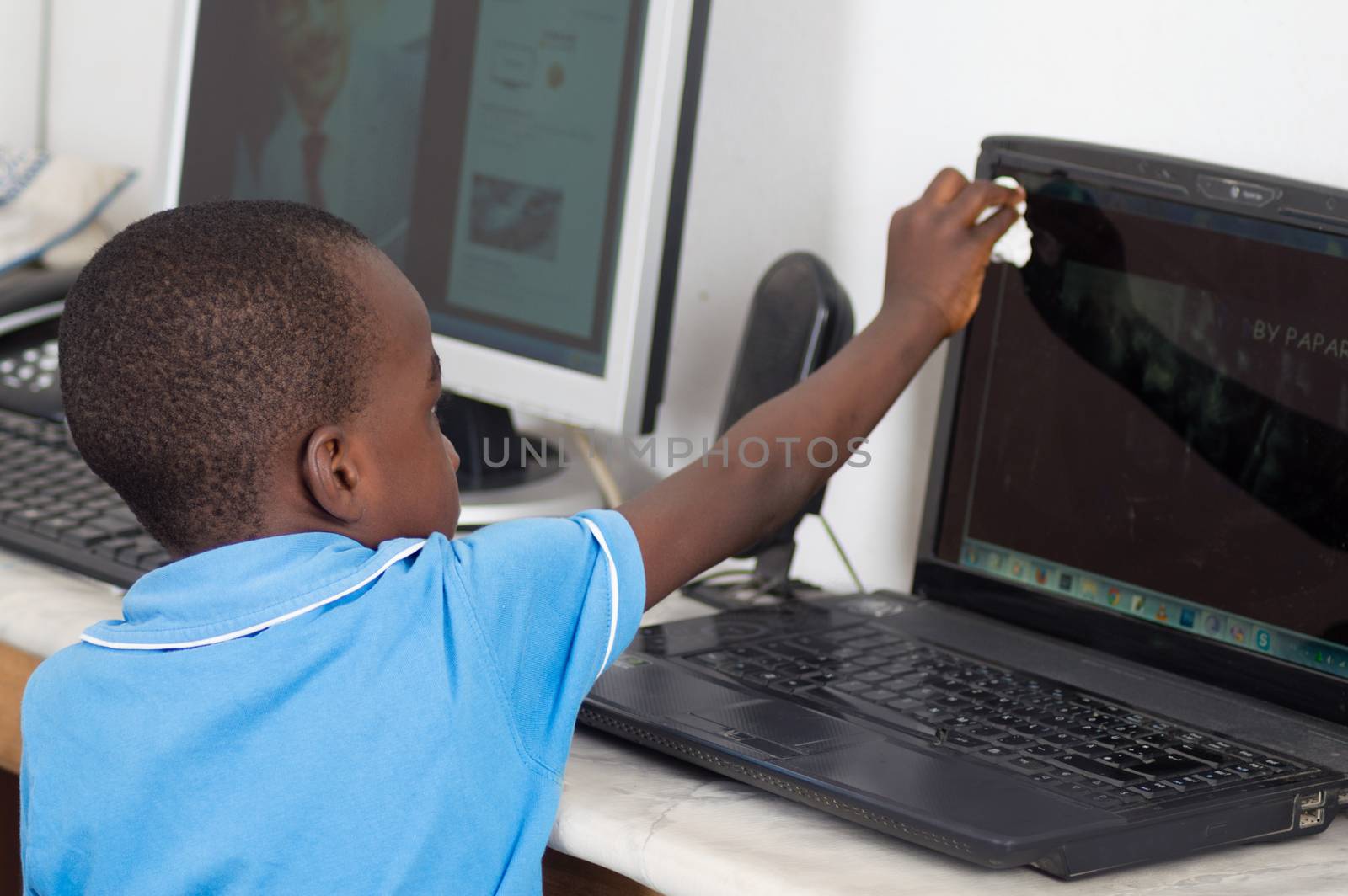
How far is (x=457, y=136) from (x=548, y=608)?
577 millimetres

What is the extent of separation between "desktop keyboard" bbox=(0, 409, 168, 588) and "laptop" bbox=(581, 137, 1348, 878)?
36 centimetres

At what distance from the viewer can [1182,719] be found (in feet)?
2.86

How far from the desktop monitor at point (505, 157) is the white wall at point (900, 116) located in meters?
0.15

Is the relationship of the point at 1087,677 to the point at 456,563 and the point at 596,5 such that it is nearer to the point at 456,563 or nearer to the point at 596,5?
the point at 456,563

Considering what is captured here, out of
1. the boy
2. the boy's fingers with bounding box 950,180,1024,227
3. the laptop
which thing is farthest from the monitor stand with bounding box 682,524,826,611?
the boy

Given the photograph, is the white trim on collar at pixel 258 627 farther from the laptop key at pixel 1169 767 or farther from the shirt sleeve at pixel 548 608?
the laptop key at pixel 1169 767

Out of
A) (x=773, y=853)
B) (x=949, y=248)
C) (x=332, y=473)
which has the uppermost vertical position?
(x=949, y=248)

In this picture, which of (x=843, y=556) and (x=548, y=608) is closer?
(x=548, y=608)

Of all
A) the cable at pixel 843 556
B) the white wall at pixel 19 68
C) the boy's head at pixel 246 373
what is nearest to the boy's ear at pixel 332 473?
the boy's head at pixel 246 373

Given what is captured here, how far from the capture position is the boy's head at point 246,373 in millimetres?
687

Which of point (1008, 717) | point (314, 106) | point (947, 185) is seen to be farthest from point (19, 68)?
point (1008, 717)

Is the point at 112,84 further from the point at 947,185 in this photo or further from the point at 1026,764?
the point at 1026,764

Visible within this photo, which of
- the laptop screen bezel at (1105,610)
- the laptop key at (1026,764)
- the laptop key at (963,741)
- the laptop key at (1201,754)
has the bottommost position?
the laptop key at (963,741)

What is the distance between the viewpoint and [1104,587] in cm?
99
